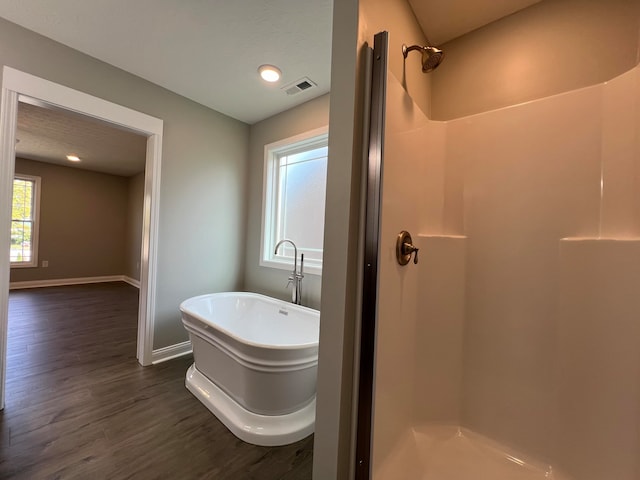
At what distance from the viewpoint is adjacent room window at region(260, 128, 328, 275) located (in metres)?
2.50

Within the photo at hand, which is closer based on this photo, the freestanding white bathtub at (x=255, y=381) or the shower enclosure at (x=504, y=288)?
the shower enclosure at (x=504, y=288)

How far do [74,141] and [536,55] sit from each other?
534 centimetres

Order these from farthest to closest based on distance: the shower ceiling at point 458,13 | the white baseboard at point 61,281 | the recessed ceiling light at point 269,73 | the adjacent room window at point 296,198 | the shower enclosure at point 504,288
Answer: the white baseboard at point 61,281, the adjacent room window at point 296,198, the recessed ceiling light at point 269,73, the shower ceiling at point 458,13, the shower enclosure at point 504,288

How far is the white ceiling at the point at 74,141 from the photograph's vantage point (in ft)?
9.95

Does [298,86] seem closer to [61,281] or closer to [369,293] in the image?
[369,293]

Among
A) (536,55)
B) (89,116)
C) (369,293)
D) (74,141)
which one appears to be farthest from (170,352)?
(74,141)

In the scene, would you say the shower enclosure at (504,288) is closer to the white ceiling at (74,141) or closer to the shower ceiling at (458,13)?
the shower ceiling at (458,13)

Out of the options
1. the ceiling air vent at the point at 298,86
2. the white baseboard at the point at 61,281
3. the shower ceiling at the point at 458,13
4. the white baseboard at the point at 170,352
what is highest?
the ceiling air vent at the point at 298,86

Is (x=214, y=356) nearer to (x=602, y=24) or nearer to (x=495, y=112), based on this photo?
(x=495, y=112)

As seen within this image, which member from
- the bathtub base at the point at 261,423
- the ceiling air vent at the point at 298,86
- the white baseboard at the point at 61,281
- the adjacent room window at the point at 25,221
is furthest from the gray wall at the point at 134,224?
the bathtub base at the point at 261,423

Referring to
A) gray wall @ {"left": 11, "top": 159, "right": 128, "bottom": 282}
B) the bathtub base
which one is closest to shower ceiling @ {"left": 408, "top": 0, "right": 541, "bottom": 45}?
the bathtub base

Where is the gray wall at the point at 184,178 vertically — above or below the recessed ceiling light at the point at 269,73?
below

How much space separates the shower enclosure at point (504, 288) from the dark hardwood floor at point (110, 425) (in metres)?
0.83

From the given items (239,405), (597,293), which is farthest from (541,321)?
(239,405)
